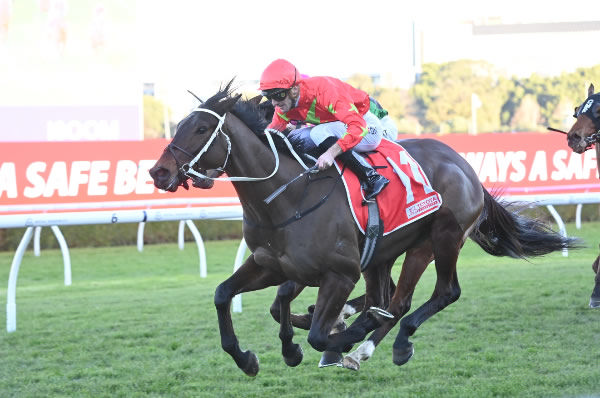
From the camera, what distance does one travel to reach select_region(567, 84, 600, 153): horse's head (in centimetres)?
551

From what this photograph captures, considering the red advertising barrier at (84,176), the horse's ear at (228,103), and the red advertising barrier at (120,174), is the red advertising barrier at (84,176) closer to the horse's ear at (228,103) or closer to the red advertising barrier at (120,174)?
the red advertising barrier at (120,174)

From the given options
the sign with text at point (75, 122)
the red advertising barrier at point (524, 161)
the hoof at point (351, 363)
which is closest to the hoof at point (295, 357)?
the hoof at point (351, 363)

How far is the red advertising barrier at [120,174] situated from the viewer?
32.7ft

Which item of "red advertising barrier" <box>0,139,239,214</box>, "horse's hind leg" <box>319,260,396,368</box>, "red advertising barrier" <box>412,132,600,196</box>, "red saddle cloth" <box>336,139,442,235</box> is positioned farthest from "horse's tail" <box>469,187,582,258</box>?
"red advertising barrier" <box>412,132,600,196</box>

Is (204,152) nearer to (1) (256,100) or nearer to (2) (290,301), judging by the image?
(1) (256,100)

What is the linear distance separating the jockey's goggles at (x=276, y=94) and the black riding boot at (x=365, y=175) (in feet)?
1.23

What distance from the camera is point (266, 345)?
17.1ft

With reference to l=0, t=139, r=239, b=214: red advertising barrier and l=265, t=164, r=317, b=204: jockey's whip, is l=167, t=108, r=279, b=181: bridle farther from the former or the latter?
l=0, t=139, r=239, b=214: red advertising barrier

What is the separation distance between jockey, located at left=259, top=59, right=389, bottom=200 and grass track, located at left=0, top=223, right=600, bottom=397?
1.06 m

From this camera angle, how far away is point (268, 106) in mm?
4293

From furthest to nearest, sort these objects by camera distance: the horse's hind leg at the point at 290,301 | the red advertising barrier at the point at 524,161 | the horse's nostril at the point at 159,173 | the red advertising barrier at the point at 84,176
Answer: the red advertising barrier at the point at 524,161 → the red advertising barrier at the point at 84,176 → the horse's hind leg at the point at 290,301 → the horse's nostril at the point at 159,173

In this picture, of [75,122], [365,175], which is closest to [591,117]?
[365,175]

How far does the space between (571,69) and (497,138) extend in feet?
68.2

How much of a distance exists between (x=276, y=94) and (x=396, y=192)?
704 mm
